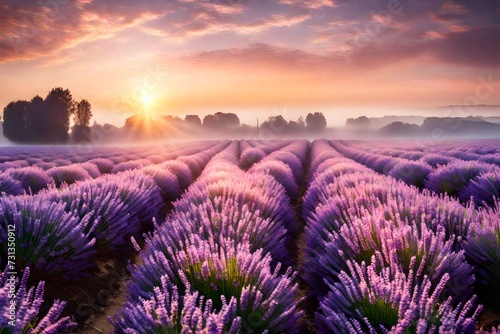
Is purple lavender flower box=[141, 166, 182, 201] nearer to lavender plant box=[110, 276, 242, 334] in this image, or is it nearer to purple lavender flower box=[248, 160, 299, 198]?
purple lavender flower box=[248, 160, 299, 198]

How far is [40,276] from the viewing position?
3660 millimetres

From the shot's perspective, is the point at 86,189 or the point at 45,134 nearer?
the point at 86,189

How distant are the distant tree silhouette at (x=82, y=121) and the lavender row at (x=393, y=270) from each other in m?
61.7

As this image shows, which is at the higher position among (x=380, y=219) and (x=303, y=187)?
(x=380, y=219)

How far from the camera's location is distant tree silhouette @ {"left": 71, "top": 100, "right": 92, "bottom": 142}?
60812mm

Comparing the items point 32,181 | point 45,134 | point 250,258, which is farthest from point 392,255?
point 45,134

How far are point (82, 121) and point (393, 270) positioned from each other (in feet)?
217

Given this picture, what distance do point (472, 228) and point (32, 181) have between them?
7900 mm

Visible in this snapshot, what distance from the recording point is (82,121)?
63219 mm

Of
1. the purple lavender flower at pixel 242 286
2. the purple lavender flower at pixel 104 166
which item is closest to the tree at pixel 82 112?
the purple lavender flower at pixel 104 166

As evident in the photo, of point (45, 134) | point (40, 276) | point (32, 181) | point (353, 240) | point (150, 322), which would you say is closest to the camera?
point (150, 322)

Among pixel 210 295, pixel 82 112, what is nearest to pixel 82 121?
pixel 82 112

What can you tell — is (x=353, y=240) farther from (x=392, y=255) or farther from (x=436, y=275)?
(x=436, y=275)

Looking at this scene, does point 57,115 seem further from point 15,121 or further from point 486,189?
point 486,189
